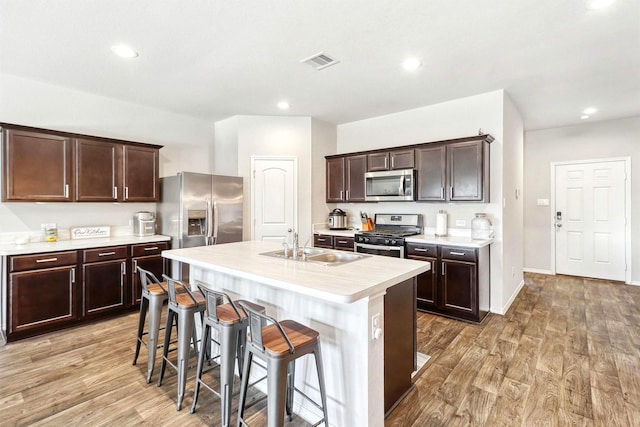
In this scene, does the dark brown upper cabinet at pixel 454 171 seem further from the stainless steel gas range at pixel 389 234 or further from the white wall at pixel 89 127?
the white wall at pixel 89 127

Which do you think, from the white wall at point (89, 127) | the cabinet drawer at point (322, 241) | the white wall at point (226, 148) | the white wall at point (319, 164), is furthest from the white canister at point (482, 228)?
the white wall at point (89, 127)

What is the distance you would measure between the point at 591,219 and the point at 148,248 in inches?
275

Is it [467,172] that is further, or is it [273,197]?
[273,197]

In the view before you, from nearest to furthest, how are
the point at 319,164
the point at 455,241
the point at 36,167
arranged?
the point at 36,167
the point at 455,241
the point at 319,164

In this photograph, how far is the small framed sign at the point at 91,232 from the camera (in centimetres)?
383

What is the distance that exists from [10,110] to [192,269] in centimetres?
274

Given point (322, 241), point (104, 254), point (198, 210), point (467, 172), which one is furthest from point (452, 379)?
point (104, 254)

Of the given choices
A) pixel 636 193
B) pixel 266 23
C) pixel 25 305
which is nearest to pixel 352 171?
pixel 266 23

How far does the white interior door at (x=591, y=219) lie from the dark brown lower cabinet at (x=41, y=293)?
738cm

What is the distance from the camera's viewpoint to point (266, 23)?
7.95ft

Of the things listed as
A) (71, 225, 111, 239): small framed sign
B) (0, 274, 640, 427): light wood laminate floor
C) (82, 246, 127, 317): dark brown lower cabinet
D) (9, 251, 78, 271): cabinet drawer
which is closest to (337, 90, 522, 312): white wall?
(0, 274, 640, 427): light wood laminate floor

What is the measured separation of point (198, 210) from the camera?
4.18 metres

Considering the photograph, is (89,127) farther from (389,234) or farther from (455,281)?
(455,281)

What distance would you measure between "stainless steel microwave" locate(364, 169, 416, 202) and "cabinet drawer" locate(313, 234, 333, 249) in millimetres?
848
